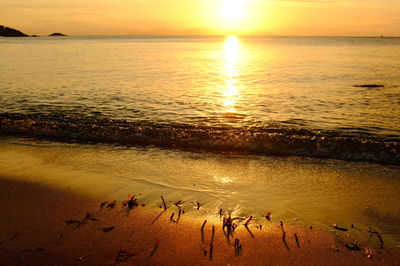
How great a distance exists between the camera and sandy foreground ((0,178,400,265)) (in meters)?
3.45

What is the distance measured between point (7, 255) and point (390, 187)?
6.42m

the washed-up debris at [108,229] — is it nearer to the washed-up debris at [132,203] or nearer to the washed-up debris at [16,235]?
the washed-up debris at [132,203]

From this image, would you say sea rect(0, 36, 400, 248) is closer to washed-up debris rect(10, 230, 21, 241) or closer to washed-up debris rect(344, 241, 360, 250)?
washed-up debris rect(344, 241, 360, 250)

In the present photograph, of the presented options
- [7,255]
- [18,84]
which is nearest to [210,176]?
[7,255]

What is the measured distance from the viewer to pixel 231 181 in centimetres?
585

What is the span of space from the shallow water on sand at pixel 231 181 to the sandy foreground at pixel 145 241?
383 mm

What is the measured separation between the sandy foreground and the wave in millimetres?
4107

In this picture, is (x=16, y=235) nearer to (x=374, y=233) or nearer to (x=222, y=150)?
(x=374, y=233)

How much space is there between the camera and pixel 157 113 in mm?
12672

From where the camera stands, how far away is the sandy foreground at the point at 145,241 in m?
3.45

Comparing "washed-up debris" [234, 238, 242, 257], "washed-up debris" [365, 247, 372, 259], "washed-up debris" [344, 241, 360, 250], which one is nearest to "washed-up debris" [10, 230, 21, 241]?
"washed-up debris" [234, 238, 242, 257]

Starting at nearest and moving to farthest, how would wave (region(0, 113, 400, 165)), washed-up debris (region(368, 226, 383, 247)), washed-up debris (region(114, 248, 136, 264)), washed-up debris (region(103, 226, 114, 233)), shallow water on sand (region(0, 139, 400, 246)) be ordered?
1. washed-up debris (region(114, 248, 136, 264))
2. washed-up debris (region(368, 226, 383, 247))
3. washed-up debris (region(103, 226, 114, 233))
4. shallow water on sand (region(0, 139, 400, 246))
5. wave (region(0, 113, 400, 165))

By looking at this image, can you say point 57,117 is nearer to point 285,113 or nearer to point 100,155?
point 100,155

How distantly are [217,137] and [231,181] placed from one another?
Answer: 11.1 ft
